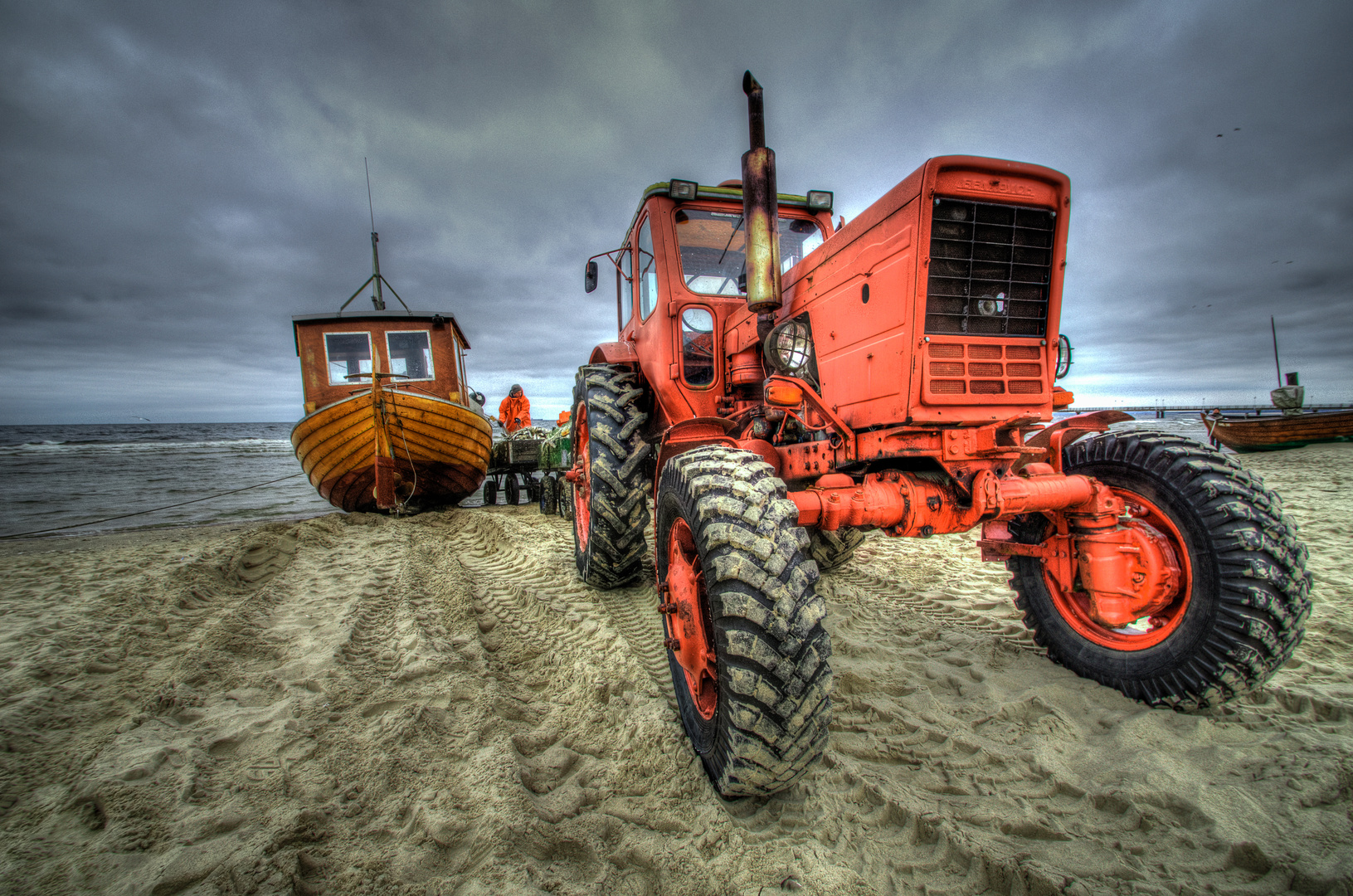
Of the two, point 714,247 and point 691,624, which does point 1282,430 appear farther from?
point 691,624

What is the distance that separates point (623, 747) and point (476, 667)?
102 cm

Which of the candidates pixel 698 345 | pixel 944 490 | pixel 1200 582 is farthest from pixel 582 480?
pixel 1200 582

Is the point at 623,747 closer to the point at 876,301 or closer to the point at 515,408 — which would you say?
the point at 876,301

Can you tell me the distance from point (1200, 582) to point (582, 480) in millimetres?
3692

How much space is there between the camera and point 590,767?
6.36ft

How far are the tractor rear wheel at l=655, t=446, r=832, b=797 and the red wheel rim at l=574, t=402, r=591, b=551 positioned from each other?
8.61ft

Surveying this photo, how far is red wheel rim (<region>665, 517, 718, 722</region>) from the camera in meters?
1.99

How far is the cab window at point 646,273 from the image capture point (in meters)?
3.67

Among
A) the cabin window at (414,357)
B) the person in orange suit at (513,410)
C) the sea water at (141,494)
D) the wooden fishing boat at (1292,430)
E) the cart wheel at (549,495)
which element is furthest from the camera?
the person in orange suit at (513,410)

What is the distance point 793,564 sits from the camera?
167 cm

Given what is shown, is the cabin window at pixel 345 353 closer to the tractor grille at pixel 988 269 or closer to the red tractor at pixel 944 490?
the red tractor at pixel 944 490

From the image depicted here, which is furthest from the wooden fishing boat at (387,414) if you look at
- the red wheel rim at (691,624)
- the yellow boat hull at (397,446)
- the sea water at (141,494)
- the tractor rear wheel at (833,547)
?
the red wheel rim at (691,624)

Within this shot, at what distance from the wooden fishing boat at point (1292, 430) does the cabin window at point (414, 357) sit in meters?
16.0

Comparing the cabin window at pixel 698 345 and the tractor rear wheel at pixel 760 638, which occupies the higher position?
the cabin window at pixel 698 345
